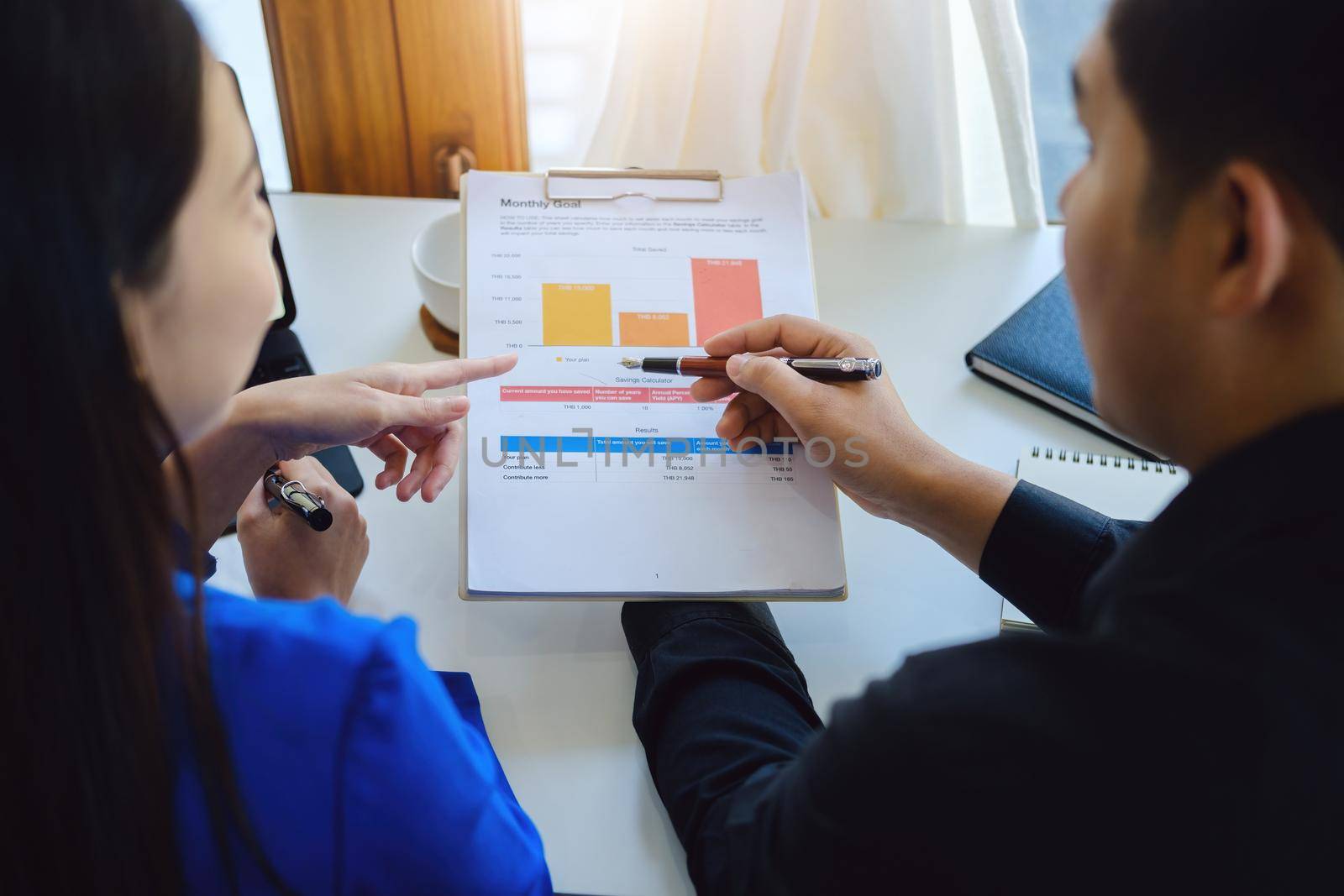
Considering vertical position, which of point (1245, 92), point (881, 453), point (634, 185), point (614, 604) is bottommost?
point (614, 604)

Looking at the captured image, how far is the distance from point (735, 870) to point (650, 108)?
2.80 feet

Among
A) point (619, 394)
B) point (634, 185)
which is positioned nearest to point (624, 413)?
point (619, 394)

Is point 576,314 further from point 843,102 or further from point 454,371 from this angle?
point 843,102

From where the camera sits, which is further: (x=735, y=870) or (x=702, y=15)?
(x=702, y=15)

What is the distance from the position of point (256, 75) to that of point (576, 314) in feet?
2.36

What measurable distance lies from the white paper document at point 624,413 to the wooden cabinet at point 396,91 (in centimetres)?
24

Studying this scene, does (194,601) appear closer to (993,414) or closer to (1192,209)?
(1192,209)

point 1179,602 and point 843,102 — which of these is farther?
point 843,102

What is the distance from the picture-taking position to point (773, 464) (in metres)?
0.80

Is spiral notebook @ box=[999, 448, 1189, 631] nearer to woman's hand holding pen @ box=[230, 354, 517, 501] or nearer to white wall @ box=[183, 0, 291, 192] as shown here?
woman's hand holding pen @ box=[230, 354, 517, 501]

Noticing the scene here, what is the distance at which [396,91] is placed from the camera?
1.08 metres

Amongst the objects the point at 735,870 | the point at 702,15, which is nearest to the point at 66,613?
the point at 735,870

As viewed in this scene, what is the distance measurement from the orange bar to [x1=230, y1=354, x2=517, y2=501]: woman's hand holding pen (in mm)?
103

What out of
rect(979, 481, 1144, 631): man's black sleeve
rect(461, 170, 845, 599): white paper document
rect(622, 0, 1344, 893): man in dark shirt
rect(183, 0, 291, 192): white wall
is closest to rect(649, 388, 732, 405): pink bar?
rect(461, 170, 845, 599): white paper document
